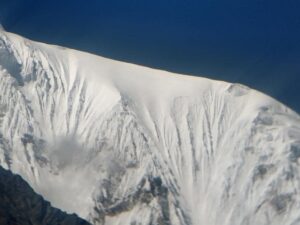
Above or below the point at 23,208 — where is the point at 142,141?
below

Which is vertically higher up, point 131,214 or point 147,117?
point 147,117

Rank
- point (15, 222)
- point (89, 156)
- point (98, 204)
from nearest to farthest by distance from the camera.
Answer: point (15, 222) < point (98, 204) < point (89, 156)

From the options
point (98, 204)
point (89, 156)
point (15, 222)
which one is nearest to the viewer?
point (15, 222)

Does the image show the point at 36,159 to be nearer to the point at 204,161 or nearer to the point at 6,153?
the point at 6,153

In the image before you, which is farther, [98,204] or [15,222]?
[98,204]

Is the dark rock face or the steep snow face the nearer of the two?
the dark rock face

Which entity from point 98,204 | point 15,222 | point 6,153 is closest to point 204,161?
point 98,204
